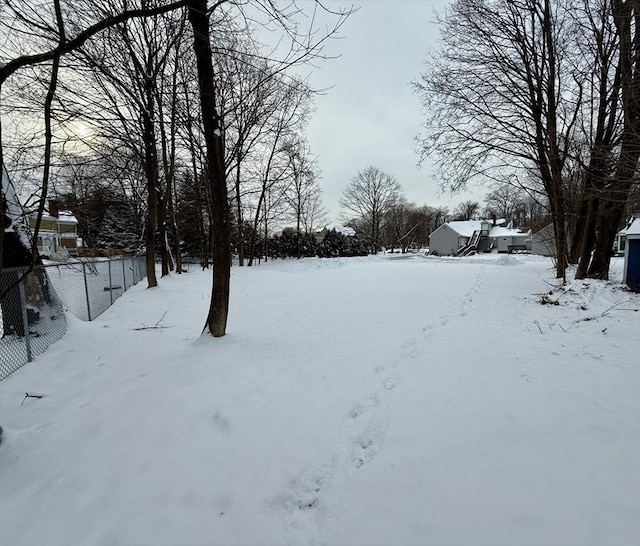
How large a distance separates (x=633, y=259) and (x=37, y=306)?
14705mm

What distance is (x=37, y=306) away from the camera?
541 cm

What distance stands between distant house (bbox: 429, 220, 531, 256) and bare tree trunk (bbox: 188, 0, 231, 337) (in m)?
44.6

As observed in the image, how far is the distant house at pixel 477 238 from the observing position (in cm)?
4578

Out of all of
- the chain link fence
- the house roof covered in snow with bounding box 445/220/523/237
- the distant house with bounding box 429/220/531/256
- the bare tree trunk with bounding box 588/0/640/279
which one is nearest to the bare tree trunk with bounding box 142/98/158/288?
the chain link fence

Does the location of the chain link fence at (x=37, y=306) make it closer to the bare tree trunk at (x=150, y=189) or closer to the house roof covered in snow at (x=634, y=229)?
the bare tree trunk at (x=150, y=189)

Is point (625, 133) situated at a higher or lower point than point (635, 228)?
higher

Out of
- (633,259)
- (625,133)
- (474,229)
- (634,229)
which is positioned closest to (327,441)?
(625,133)

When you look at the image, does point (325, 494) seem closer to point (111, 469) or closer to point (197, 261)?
point (111, 469)

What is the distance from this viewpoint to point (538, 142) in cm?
1052

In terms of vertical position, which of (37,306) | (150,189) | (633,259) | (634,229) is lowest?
(37,306)

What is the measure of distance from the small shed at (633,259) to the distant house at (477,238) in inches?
1437

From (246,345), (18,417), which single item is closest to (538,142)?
(246,345)

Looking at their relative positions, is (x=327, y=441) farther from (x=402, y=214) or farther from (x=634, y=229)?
(x=402, y=214)

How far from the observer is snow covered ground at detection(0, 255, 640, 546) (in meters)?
1.94
